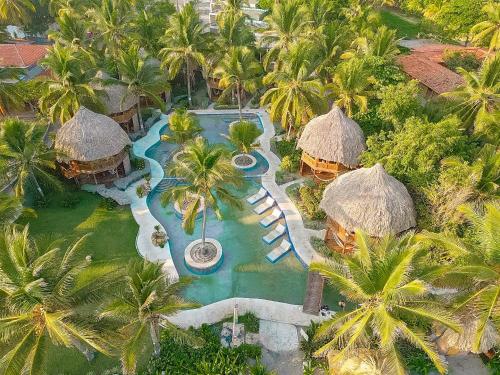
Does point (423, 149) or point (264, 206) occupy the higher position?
point (423, 149)

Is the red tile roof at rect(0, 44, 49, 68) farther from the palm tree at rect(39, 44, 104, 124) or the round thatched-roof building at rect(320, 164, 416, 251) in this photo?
the round thatched-roof building at rect(320, 164, 416, 251)

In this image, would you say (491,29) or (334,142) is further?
(491,29)

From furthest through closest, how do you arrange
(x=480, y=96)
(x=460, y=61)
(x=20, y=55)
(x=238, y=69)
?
(x=460, y=61) < (x=20, y=55) < (x=238, y=69) < (x=480, y=96)

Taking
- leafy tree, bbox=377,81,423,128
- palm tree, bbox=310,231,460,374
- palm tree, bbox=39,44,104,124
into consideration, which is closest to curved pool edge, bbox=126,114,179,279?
palm tree, bbox=39,44,104,124

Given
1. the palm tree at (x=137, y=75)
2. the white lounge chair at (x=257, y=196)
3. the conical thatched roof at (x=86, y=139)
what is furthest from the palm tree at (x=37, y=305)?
the palm tree at (x=137, y=75)

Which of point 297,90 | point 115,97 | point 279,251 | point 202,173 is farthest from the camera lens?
point 115,97

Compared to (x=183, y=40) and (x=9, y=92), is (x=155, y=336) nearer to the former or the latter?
(x=9, y=92)

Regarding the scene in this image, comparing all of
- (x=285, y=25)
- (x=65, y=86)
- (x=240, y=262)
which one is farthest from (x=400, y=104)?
(x=65, y=86)

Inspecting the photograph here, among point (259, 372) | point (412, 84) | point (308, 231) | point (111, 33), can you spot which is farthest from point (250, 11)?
point (259, 372)
